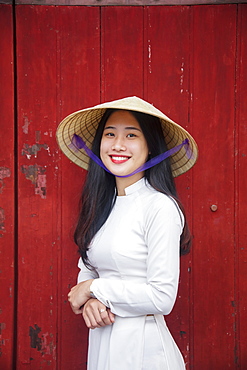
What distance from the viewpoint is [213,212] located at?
1947 mm

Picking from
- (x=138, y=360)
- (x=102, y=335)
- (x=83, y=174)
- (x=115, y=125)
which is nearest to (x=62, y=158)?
(x=83, y=174)

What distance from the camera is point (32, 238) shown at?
196 cm

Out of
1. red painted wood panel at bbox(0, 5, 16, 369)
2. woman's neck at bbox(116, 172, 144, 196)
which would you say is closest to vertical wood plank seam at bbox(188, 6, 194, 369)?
woman's neck at bbox(116, 172, 144, 196)

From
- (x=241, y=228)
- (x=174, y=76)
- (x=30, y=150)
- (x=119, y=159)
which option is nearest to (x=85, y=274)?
(x=119, y=159)

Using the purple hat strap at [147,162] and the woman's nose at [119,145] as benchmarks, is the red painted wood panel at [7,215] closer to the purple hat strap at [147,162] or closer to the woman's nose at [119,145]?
the purple hat strap at [147,162]

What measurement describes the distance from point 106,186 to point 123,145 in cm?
24

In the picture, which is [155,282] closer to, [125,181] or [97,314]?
[97,314]

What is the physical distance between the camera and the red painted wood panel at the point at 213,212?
1931 millimetres

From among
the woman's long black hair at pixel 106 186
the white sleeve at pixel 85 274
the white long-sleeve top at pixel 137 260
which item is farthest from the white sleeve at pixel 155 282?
the white sleeve at pixel 85 274

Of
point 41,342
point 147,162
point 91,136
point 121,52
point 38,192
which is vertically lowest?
point 41,342

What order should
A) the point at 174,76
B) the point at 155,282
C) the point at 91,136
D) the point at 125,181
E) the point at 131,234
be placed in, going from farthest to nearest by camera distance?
the point at 174,76
the point at 91,136
the point at 125,181
the point at 131,234
the point at 155,282

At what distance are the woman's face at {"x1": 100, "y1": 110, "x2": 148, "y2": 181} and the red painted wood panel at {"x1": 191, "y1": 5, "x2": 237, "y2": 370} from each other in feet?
1.85

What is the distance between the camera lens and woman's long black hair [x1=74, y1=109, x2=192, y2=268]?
1.48m

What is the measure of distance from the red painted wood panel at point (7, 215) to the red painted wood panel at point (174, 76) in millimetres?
686
